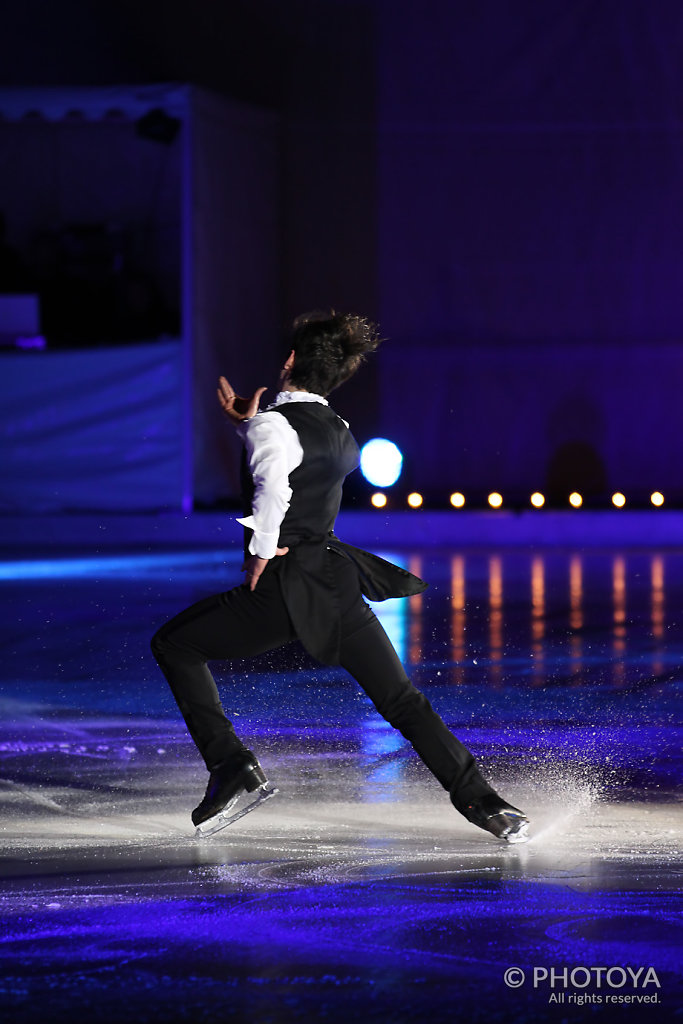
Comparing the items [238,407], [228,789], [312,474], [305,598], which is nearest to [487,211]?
[238,407]

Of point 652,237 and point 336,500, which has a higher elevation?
point 652,237

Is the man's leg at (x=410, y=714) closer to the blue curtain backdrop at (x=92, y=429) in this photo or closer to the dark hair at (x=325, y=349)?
the dark hair at (x=325, y=349)

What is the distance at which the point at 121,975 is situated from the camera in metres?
3.46

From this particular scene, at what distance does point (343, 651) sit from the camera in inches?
187

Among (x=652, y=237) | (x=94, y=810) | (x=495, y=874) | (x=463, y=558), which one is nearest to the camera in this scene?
(x=495, y=874)

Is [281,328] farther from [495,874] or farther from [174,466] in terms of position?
[495,874]

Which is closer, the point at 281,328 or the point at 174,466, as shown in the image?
the point at 174,466

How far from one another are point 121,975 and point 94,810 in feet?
5.87

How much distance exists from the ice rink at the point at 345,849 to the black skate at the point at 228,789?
9cm

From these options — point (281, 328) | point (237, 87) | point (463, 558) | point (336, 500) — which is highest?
point (237, 87)

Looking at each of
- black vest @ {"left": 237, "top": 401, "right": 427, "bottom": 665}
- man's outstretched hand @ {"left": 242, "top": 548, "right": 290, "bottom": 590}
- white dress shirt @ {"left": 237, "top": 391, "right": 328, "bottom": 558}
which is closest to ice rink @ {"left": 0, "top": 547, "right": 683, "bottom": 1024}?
black vest @ {"left": 237, "top": 401, "right": 427, "bottom": 665}

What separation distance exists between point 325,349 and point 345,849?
1.50 metres

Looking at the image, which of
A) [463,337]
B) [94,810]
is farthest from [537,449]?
[94,810]

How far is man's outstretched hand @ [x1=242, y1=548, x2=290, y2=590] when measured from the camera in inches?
183
